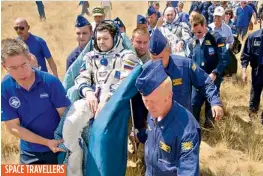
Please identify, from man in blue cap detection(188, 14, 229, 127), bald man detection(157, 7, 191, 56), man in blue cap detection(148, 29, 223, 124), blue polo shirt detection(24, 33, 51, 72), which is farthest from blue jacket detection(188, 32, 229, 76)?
blue polo shirt detection(24, 33, 51, 72)

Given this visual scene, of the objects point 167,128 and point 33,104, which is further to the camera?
point 33,104

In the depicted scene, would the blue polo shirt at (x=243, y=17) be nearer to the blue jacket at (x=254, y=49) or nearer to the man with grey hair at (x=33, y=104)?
the blue jacket at (x=254, y=49)

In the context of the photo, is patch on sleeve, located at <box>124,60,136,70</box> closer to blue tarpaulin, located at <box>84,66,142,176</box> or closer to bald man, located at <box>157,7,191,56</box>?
blue tarpaulin, located at <box>84,66,142,176</box>

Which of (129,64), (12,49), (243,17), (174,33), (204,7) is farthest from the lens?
(204,7)

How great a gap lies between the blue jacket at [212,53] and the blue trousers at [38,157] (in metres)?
2.49

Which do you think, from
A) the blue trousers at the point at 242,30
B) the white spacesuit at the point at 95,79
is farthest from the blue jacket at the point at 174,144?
the blue trousers at the point at 242,30

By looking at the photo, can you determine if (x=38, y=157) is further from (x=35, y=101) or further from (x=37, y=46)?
(x=37, y=46)

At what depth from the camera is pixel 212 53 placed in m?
4.46

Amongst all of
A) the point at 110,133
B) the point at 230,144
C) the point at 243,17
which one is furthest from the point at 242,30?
the point at 110,133

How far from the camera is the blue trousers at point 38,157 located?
104 inches

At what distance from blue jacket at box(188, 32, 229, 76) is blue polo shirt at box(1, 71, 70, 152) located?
243cm

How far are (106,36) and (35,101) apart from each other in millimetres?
886

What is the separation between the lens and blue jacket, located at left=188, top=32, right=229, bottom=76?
440 centimetres

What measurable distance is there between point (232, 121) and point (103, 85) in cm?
264
